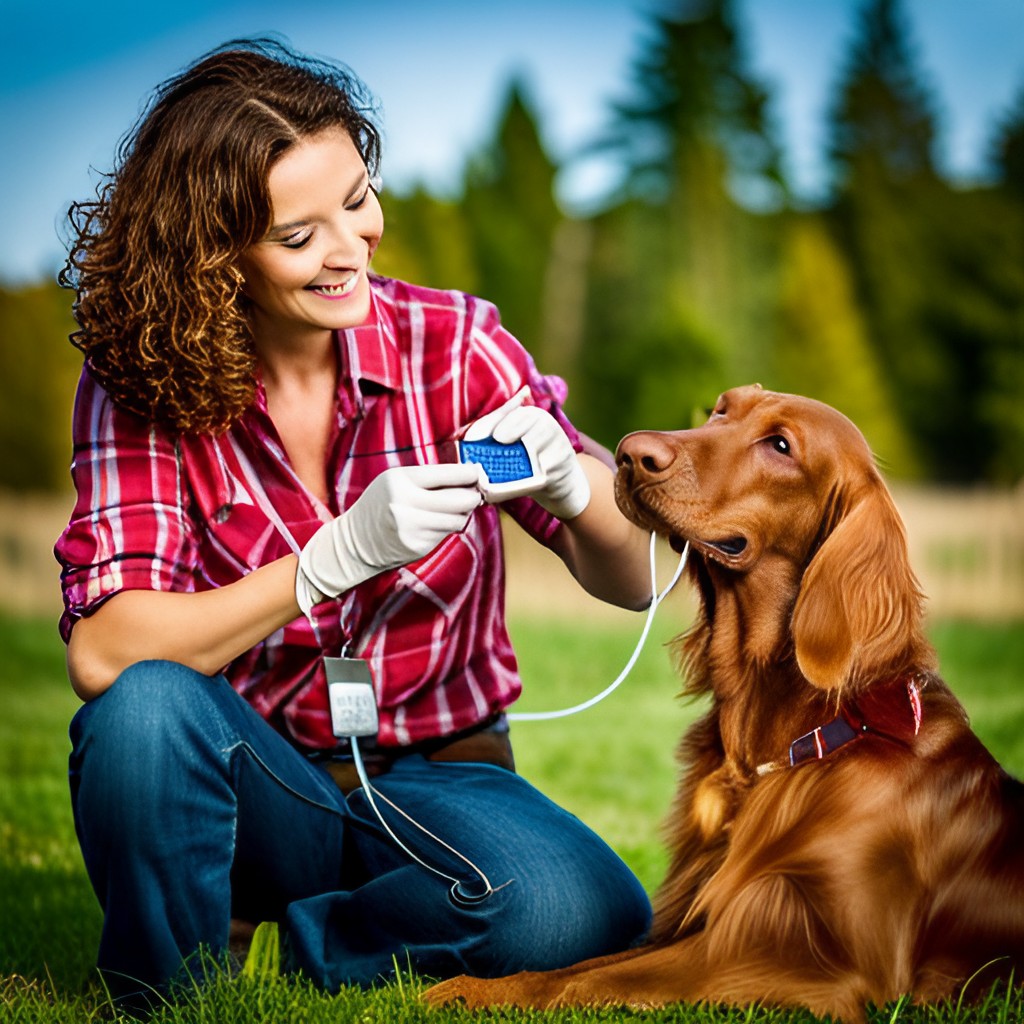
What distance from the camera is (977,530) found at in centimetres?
1115

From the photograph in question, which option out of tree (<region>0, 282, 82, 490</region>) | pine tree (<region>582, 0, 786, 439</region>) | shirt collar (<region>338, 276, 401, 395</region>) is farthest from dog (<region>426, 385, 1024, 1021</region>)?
pine tree (<region>582, 0, 786, 439</region>)

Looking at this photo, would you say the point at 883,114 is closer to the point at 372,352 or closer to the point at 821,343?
the point at 821,343

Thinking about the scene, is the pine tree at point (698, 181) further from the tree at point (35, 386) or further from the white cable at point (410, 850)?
the white cable at point (410, 850)

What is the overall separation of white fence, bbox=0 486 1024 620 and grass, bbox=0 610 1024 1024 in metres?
0.33

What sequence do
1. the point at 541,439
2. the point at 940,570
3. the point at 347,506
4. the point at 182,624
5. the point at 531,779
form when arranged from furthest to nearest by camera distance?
the point at 940,570 < the point at 531,779 < the point at 347,506 < the point at 541,439 < the point at 182,624

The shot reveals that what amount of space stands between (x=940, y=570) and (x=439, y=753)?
351 inches

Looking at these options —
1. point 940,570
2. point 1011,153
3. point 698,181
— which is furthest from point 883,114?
point 940,570

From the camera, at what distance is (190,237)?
2.70 meters

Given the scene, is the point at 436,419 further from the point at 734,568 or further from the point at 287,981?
the point at 287,981

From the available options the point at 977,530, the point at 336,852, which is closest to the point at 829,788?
the point at 336,852

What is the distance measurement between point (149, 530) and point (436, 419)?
0.69 metres

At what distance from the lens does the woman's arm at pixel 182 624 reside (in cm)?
253

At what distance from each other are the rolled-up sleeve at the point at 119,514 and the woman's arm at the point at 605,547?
0.83 metres

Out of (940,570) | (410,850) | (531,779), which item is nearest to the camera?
(410,850)
